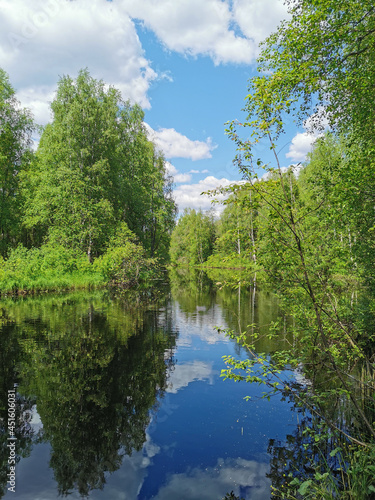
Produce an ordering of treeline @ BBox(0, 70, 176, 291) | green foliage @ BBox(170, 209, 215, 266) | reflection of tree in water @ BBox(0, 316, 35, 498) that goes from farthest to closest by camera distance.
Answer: green foliage @ BBox(170, 209, 215, 266)
treeline @ BBox(0, 70, 176, 291)
reflection of tree in water @ BBox(0, 316, 35, 498)

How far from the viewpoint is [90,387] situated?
9.20 metres

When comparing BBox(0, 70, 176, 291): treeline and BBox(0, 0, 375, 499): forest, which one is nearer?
BBox(0, 0, 375, 499): forest

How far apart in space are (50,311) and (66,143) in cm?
2325

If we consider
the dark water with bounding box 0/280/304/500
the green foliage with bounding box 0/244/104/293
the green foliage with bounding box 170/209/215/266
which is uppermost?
the green foliage with bounding box 170/209/215/266

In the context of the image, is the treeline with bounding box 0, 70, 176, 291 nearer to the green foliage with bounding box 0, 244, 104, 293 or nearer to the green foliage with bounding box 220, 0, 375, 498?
the green foliage with bounding box 0, 244, 104, 293

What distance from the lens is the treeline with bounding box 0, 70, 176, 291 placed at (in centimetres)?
3105

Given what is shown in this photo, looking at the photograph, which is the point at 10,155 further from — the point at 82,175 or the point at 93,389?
the point at 93,389

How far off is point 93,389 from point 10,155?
36.7m

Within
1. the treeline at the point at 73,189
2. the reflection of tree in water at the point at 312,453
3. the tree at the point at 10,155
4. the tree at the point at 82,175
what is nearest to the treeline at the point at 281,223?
the reflection of tree in water at the point at 312,453

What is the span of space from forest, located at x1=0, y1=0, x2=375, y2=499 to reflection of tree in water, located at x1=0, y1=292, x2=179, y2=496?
10.0 feet

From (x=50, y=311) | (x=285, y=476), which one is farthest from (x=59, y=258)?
(x=285, y=476)

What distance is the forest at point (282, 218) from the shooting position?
5293 millimetres

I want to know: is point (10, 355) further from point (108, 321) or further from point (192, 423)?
point (192, 423)

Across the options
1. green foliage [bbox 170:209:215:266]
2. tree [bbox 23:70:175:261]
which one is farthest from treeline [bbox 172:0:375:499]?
green foliage [bbox 170:209:215:266]
